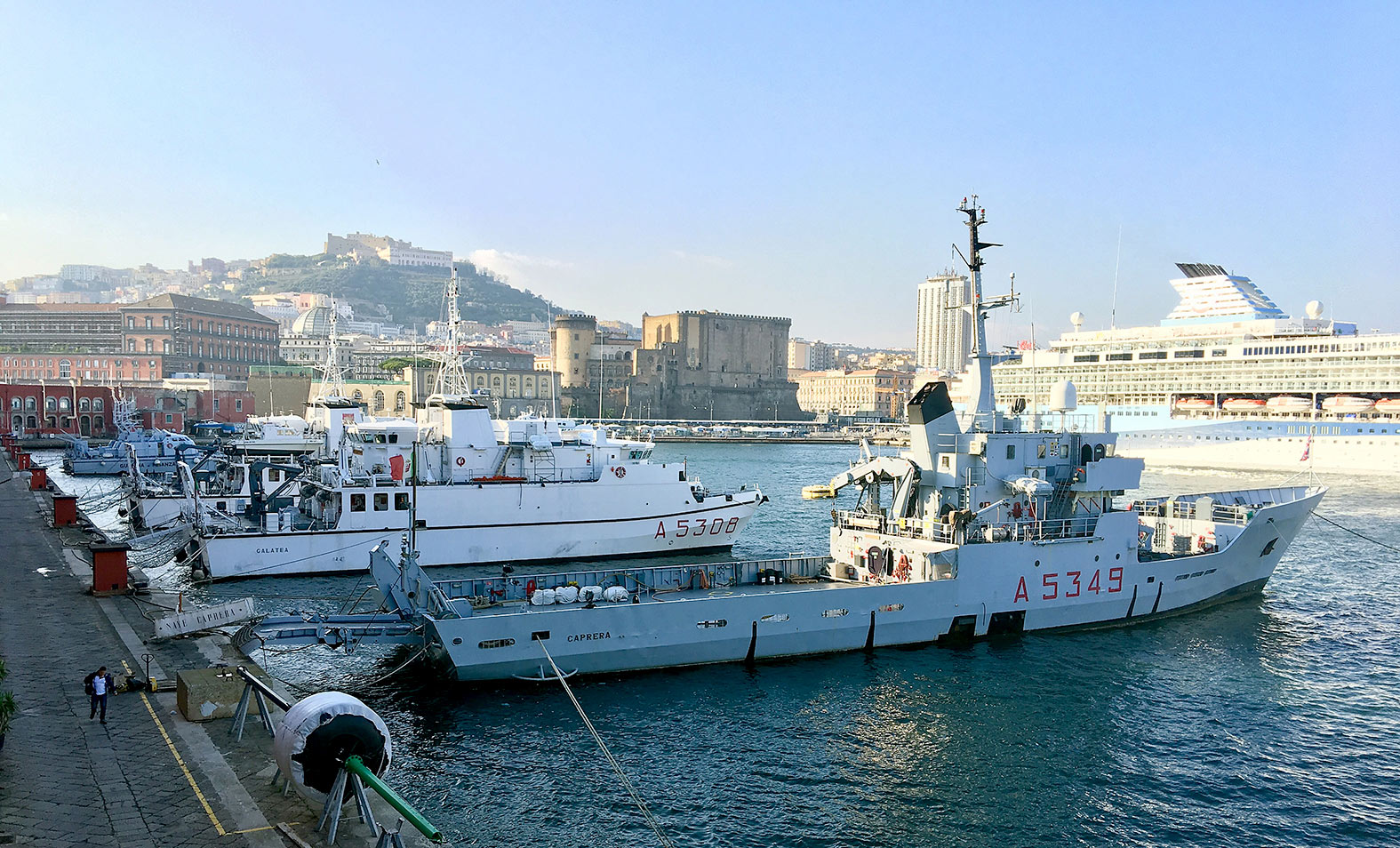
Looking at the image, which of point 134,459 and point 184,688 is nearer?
point 184,688

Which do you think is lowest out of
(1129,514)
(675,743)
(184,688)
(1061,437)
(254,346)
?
(675,743)

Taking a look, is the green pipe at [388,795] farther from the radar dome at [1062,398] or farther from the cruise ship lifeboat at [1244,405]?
the cruise ship lifeboat at [1244,405]

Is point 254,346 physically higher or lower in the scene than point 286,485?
higher

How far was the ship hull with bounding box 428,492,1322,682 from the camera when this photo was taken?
57.6 ft

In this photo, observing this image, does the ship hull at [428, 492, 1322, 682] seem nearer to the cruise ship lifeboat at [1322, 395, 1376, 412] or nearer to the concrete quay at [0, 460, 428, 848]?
the concrete quay at [0, 460, 428, 848]

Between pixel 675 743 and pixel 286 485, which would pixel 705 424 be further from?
pixel 675 743

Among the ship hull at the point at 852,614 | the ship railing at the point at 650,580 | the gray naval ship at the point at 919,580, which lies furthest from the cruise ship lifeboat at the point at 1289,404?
the ship railing at the point at 650,580

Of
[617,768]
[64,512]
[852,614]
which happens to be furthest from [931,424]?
[64,512]

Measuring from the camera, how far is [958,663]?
20.3 metres

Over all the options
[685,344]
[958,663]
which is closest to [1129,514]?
[958,663]

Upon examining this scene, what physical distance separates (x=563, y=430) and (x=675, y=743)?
1946 centimetres

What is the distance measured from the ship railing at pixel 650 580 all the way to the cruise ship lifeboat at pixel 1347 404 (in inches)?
3022

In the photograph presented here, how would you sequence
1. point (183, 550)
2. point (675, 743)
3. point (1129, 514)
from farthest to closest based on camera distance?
1. point (183, 550)
2. point (1129, 514)
3. point (675, 743)

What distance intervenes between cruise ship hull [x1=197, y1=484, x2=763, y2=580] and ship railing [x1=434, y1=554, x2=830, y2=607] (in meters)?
8.61
